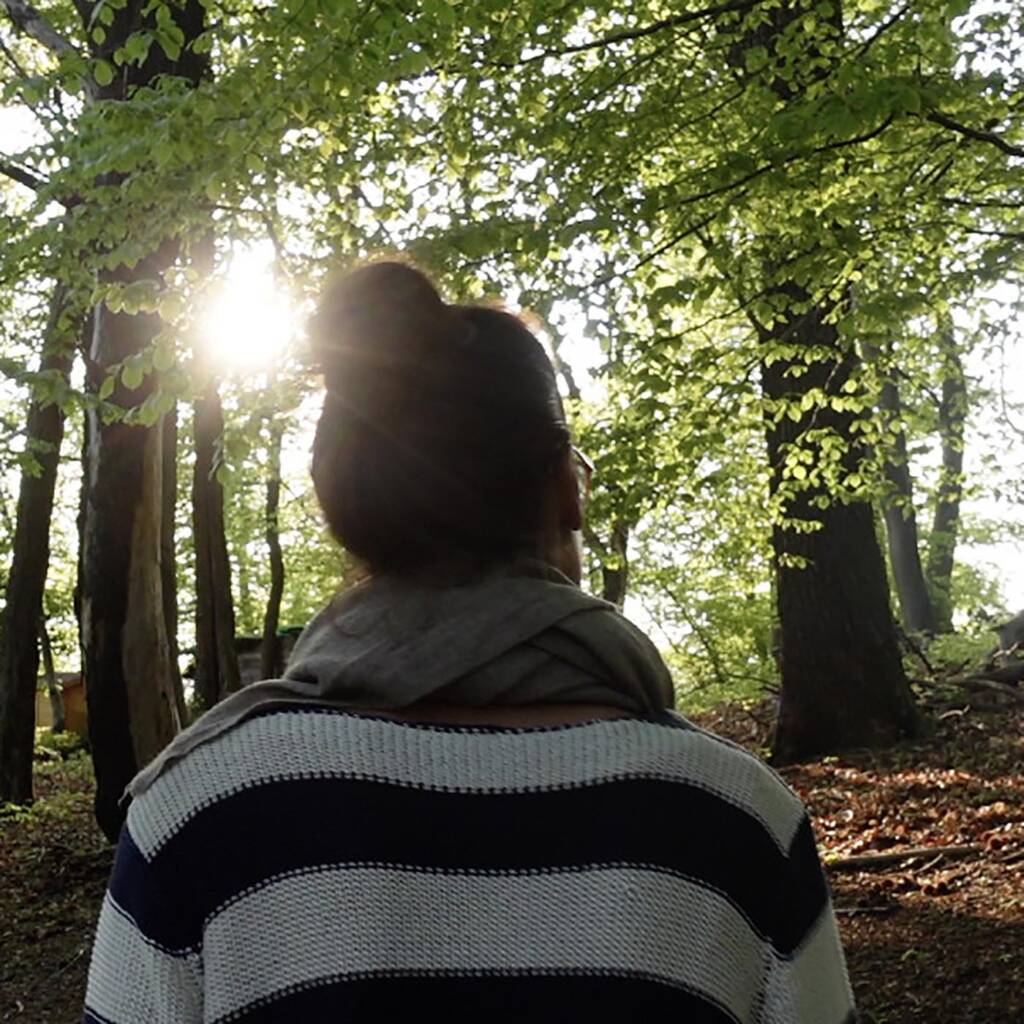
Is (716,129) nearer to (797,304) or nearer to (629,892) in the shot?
(797,304)

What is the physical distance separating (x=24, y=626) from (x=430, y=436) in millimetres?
14705

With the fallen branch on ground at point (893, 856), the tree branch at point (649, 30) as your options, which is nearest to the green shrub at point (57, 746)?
the fallen branch on ground at point (893, 856)

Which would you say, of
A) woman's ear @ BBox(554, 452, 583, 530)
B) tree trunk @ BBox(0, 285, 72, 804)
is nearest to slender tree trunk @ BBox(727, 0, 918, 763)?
tree trunk @ BBox(0, 285, 72, 804)

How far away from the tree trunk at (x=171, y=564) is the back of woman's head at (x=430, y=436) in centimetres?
696

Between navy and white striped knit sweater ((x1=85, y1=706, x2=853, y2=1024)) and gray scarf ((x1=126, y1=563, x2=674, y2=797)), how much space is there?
0.11ft

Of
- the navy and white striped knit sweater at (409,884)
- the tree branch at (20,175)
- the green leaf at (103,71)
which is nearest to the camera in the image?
the navy and white striped knit sweater at (409,884)

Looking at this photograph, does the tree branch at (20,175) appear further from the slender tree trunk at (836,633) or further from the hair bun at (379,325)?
the hair bun at (379,325)

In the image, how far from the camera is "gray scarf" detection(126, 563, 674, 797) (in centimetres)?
142

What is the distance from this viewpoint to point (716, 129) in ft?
24.9

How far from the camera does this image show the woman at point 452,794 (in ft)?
4.46

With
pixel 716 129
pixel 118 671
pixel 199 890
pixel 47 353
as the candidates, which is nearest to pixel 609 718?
pixel 199 890

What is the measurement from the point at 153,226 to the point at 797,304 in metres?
3.34

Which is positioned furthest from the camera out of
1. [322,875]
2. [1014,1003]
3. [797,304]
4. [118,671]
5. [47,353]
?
[118,671]

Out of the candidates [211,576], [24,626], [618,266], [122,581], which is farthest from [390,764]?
[24,626]
